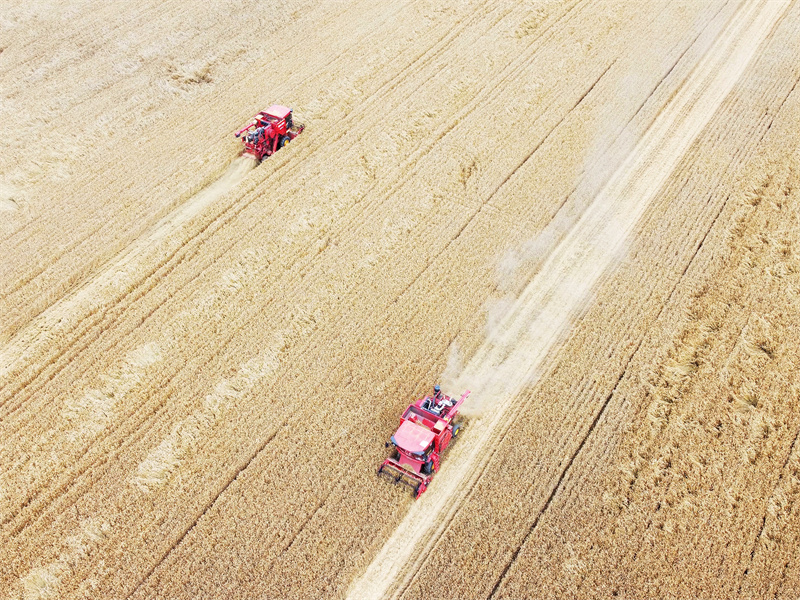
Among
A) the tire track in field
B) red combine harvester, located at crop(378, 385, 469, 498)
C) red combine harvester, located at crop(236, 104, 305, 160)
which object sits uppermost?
red combine harvester, located at crop(236, 104, 305, 160)

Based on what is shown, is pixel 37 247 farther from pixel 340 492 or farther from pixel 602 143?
pixel 602 143

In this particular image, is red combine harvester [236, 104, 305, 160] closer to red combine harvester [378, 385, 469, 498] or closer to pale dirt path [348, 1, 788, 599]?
pale dirt path [348, 1, 788, 599]

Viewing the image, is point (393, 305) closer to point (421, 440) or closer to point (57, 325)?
point (421, 440)

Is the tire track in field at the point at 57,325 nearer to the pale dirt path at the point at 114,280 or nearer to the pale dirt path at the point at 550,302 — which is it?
the pale dirt path at the point at 114,280

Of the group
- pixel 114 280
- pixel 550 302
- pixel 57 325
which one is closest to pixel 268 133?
pixel 114 280

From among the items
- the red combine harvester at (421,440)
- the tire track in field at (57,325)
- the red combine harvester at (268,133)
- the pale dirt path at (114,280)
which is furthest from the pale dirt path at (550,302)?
the red combine harvester at (268,133)

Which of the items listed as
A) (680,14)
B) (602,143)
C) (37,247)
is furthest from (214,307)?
(680,14)

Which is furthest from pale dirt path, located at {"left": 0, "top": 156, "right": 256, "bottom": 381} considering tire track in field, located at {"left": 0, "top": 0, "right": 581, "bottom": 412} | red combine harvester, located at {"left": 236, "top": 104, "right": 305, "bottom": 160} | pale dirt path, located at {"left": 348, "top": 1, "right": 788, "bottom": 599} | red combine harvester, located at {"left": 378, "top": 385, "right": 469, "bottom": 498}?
pale dirt path, located at {"left": 348, "top": 1, "right": 788, "bottom": 599}
